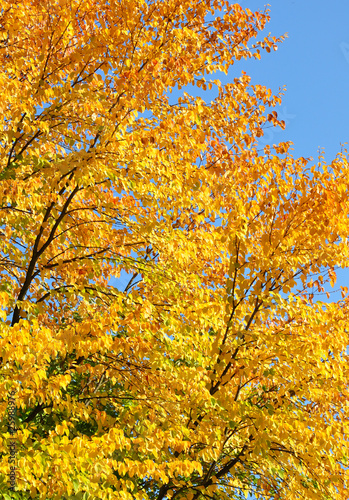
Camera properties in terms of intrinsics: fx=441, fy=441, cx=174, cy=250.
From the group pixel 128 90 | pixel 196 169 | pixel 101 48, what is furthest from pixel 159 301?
pixel 101 48

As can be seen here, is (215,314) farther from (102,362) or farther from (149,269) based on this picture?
(102,362)

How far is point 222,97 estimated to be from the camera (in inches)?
302

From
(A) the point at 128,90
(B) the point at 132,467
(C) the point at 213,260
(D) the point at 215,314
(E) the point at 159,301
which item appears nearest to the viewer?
(B) the point at 132,467

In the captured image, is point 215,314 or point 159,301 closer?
point 215,314

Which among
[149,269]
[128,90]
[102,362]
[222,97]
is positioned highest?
[222,97]

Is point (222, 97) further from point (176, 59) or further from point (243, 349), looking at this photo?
point (243, 349)

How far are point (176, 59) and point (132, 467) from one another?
17.0 ft

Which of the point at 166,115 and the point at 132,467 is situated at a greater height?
the point at 166,115

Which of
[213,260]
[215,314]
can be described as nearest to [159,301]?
[215,314]

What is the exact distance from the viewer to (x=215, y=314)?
7129 mm

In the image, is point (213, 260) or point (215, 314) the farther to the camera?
point (213, 260)

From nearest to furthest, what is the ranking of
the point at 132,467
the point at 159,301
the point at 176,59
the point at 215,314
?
the point at 132,467, the point at 176,59, the point at 215,314, the point at 159,301

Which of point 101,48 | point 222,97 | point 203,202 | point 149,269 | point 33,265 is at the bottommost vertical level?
A: point 33,265

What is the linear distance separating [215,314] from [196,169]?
2358 millimetres
